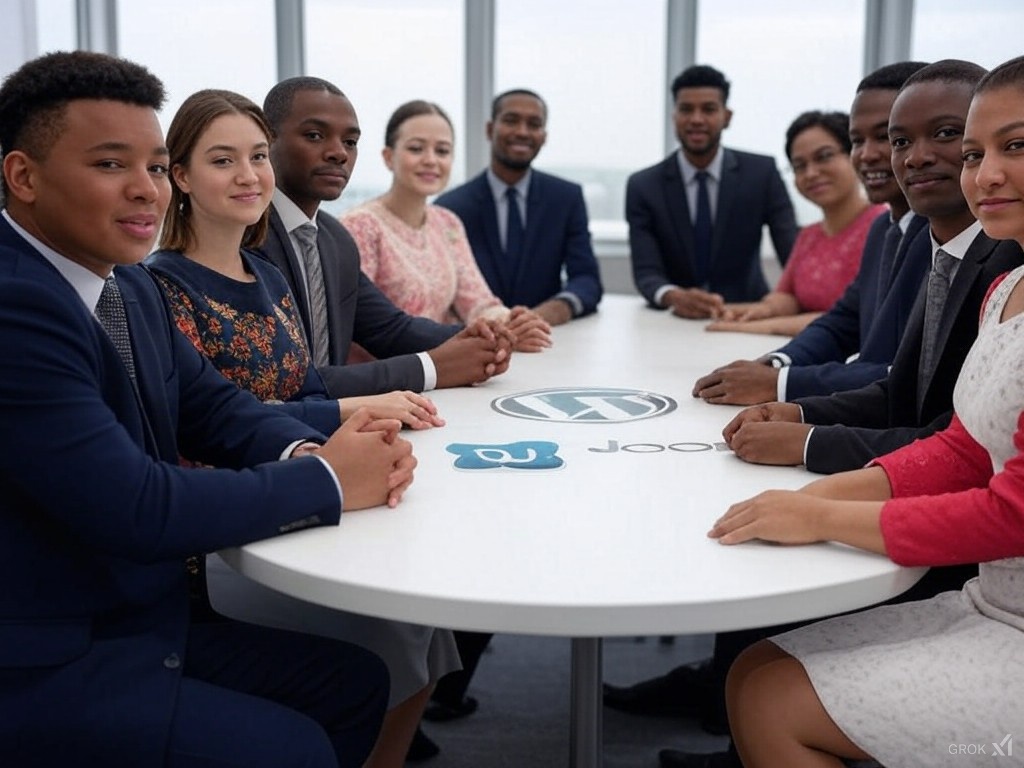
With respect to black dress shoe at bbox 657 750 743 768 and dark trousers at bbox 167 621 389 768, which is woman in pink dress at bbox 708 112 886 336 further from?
dark trousers at bbox 167 621 389 768

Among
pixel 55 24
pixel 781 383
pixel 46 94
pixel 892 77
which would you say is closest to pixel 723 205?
pixel 892 77

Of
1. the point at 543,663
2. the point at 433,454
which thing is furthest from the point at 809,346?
the point at 433,454

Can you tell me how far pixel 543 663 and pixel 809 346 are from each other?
1.17 meters

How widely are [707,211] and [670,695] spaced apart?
2.24 m

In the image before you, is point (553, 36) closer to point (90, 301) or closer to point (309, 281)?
point (309, 281)

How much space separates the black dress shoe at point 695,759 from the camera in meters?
2.33

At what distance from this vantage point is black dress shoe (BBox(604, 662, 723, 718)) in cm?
290

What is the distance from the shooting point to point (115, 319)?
150 cm

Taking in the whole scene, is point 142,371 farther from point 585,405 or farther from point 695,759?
point 695,759

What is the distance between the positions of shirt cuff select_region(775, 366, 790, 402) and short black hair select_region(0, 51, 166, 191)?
143cm

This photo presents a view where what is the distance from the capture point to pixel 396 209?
11.3 ft

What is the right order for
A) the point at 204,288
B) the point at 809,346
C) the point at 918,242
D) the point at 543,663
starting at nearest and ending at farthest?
the point at 204,288
the point at 918,242
the point at 809,346
the point at 543,663

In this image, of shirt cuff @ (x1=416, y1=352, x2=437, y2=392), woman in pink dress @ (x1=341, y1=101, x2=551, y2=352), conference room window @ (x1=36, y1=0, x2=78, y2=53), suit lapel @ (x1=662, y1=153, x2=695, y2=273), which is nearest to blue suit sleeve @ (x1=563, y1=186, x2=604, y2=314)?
suit lapel @ (x1=662, y1=153, x2=695, y2=273)

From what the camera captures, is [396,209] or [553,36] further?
[553,36]
